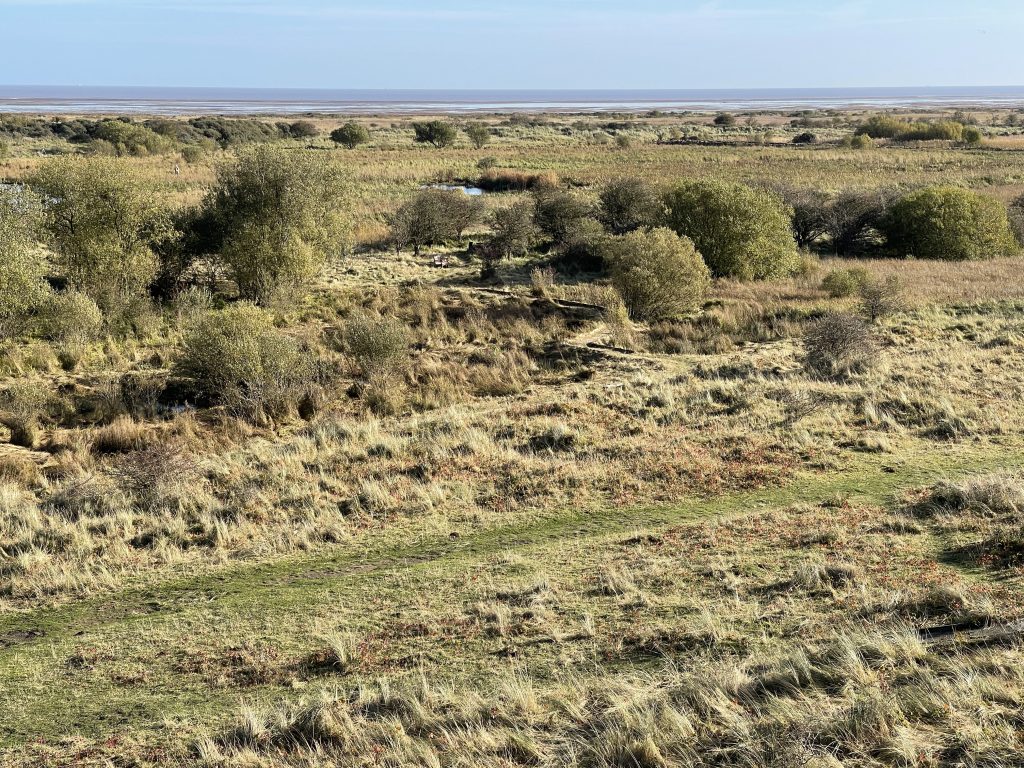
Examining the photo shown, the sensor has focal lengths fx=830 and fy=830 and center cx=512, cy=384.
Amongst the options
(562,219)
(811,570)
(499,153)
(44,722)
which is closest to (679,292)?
(562,219)

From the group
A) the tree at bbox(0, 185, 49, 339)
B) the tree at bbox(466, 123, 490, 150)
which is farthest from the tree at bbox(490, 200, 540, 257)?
the tree at bbox(466, 123, 490, 150)

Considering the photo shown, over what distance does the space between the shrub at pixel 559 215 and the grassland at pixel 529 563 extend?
625 inches

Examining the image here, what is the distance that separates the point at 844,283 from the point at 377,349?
16869mm

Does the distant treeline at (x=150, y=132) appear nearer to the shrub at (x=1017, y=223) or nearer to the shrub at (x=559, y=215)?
the shrub at (x=559, y=215)

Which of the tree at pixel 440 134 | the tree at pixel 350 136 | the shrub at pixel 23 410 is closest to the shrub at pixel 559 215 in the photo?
the shrub at pixel 23 410

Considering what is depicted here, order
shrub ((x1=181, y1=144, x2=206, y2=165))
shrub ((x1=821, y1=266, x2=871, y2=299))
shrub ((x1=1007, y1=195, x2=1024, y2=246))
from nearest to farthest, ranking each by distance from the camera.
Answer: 1. shrub ((x1=821, y1=266, x2=871, y2=299))
2. shrub ((x1=1007, y1=195, x2=1024, y2=246))
3. shrub ((x1=181, y1=144, x2=206, y2=165))

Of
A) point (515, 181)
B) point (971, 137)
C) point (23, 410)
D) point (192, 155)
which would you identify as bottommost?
point (23, 410)

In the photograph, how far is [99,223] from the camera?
23.8m

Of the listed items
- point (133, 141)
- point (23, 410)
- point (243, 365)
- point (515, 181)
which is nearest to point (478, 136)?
point (515, 181)

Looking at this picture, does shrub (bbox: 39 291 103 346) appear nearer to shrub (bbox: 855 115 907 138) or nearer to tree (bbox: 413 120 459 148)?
tree (bbox: 413 120 459 148)

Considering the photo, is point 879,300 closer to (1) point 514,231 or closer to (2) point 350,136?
(1) point 514,231

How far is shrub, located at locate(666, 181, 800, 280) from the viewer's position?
106ft

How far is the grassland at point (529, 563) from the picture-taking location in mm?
6773

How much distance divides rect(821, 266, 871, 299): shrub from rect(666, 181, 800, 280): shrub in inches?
141
